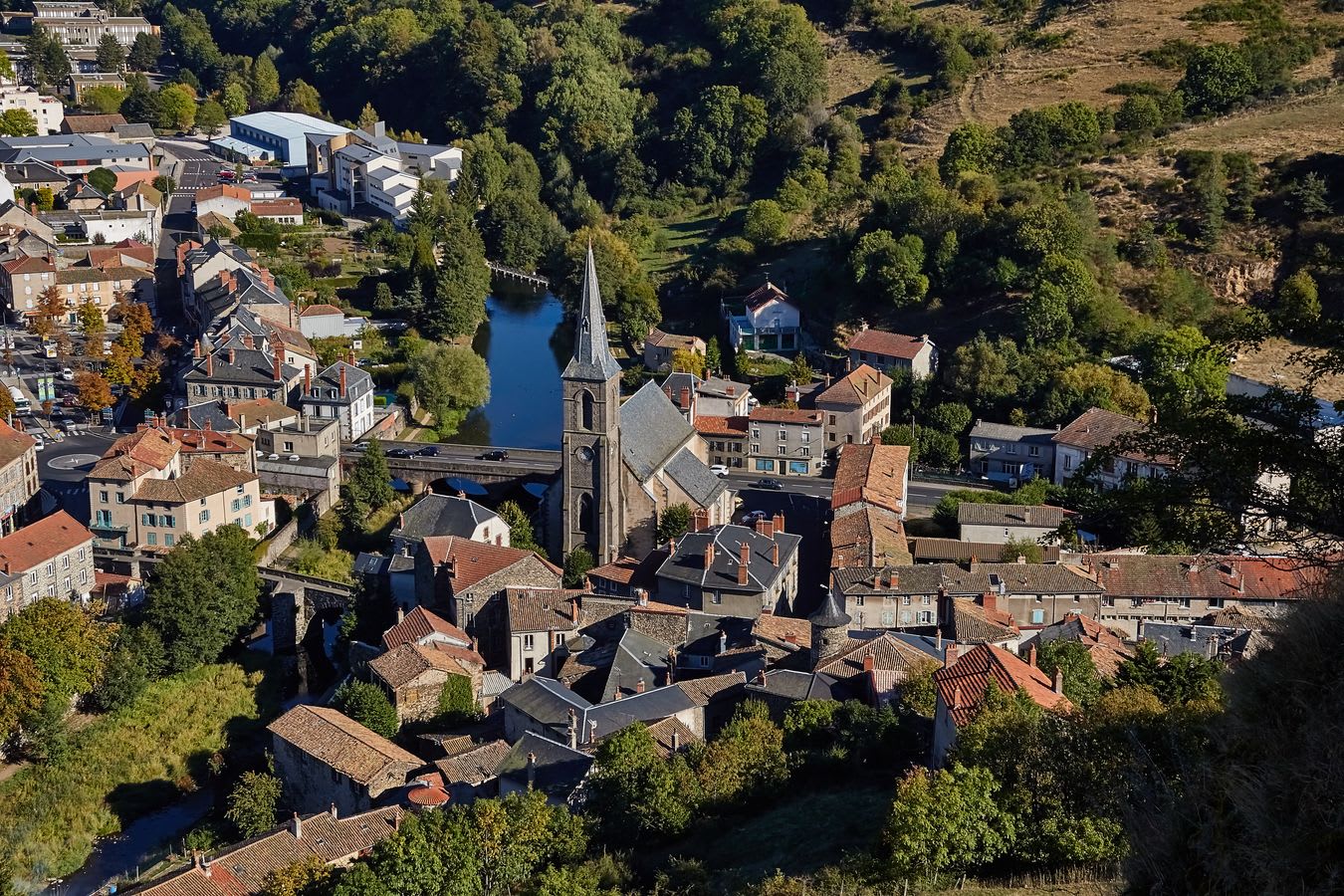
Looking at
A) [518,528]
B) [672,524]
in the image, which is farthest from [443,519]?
[672,524]

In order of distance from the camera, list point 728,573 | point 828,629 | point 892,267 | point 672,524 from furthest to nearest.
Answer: point 892,267 < point 672,524 < point 728,573 < point 828,629

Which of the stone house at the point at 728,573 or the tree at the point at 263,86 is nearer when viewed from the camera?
the stone house at the point at 728,573

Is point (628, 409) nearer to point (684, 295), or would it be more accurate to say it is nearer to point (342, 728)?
point (342, 728)

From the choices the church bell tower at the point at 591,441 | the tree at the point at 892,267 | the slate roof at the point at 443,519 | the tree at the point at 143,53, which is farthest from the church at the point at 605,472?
the tree at the point at 143,53

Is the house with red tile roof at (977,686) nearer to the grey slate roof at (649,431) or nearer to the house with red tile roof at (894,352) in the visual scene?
the grey slate roof at (649,431)

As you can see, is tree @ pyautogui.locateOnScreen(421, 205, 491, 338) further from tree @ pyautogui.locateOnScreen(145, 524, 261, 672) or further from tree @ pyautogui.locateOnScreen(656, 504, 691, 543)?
tree @ pyautogui.locateOnScreen(145, 524, 261, 672)

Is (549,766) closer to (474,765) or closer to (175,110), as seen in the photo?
(474,765)

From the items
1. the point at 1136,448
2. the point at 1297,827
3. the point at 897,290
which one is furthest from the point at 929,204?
the point at 1297,827

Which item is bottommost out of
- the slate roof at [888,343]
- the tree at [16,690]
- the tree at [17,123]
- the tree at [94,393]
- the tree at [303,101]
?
the tree at [16,690]
